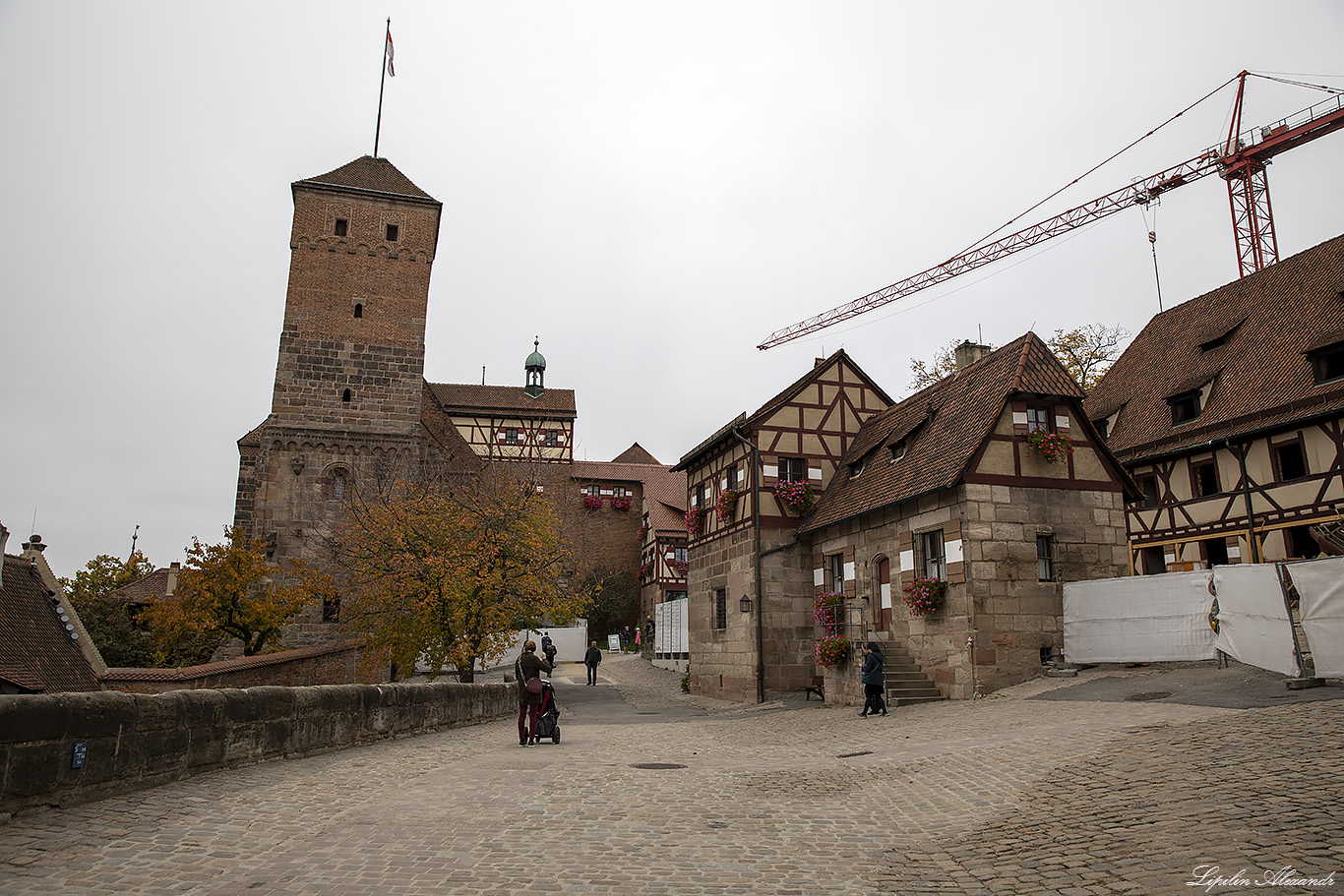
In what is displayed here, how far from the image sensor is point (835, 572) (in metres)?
20.9

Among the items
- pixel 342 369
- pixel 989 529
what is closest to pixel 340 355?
pixel 342 369

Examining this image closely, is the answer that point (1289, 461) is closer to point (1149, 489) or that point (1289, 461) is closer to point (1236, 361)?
point (1236, 361)

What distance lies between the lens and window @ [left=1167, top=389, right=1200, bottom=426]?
22.9 m

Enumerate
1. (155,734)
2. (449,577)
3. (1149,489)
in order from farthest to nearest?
(1149,489), (449,577), (155,734)

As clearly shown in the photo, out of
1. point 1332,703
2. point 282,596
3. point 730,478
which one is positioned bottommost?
point 1332,703

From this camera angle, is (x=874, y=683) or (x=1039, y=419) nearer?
(x=874, y=683)

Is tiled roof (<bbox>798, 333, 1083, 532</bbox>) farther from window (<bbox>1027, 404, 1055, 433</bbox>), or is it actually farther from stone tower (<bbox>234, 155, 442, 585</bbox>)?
stone tower (<bbox>234, 155, 442, 585</bbox>)

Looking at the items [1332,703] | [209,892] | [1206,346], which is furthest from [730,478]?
[209,892]

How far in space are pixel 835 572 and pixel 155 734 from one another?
16.1 m

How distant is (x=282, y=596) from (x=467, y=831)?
76.5 ft

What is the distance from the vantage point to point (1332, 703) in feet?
28.7

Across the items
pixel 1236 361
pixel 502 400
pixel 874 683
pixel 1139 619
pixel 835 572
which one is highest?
pixel 502 400

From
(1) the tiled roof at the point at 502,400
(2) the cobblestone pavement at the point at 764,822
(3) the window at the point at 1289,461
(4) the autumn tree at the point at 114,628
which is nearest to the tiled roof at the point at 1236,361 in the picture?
(3) the window at the point at 1289,461

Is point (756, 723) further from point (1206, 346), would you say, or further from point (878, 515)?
point (1206, 346)
